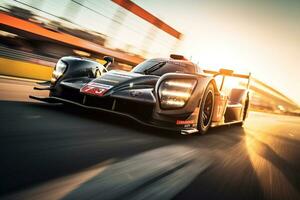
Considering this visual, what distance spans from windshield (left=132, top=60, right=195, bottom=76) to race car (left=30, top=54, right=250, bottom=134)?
0.10ft

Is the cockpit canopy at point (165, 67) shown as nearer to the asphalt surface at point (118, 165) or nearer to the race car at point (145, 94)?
the race car at point (145, 94)

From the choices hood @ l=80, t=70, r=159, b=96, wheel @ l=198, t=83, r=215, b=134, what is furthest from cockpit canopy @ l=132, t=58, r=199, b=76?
hood @ l=80, t=70, r=159, b=96

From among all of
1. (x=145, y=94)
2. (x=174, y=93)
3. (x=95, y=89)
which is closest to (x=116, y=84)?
(x=95, y=89)

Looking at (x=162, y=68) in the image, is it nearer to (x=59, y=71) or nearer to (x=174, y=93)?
(x=174, y=93)

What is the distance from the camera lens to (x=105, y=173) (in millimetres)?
2213

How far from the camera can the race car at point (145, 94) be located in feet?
13.6

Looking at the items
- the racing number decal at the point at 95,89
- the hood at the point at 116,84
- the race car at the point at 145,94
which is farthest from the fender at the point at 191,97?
the racing number decal at the point at 95,89

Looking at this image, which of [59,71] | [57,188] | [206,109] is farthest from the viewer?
[206,109]

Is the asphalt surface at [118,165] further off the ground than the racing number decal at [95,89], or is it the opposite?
the racing number decal at [95,89]

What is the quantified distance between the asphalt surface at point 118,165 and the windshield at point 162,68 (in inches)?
51.4

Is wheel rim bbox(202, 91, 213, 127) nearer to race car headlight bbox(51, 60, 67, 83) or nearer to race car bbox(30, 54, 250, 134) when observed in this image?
race car bbox(30, 54, 250, 134)

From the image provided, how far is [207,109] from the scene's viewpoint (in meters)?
5.18

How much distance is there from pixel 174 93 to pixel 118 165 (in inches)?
73.9

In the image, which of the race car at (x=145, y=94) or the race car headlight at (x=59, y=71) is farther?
the race car headlight at (x=59, y=71)
